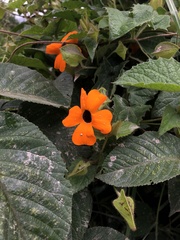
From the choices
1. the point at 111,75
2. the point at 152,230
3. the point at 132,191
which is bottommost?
the point at 152,230

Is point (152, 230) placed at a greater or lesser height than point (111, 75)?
lesser

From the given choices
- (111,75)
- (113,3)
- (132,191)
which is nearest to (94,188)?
(132,191)

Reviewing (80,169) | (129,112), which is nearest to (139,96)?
(129,112)

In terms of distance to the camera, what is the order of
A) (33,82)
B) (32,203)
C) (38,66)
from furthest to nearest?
(38,66) → (33,82) → (32,203)

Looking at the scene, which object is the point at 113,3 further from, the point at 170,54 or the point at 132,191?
the point at 132,191

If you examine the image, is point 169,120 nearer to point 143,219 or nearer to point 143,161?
point 143,161

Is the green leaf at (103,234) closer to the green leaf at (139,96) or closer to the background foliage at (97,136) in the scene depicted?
the background foliage at (97,136)
